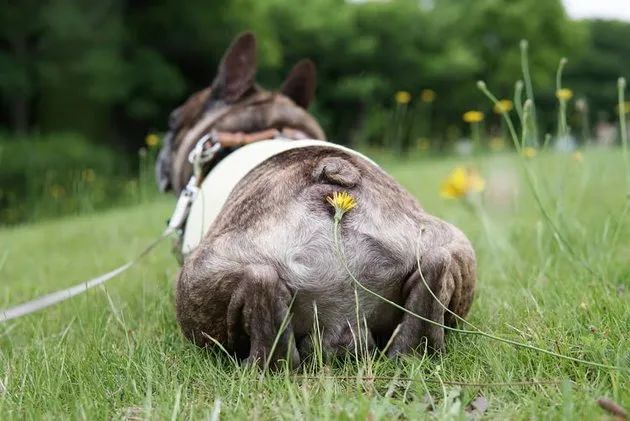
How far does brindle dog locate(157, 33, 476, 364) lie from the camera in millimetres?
2074

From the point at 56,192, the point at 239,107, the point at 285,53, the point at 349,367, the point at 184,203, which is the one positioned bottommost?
the point at 56,192

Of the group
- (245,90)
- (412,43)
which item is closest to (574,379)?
(245,90)

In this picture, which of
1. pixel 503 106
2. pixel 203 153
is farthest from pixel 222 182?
pixel 503 106

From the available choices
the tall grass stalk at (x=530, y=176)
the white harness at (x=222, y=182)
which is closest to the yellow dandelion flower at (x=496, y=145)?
the tall grass stalk at (x=530, y=176)

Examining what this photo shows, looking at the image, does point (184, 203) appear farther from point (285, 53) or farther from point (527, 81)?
point (285, 53)

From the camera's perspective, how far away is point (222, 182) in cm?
281

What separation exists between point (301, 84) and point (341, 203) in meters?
2.04

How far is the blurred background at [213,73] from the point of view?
32.5 feet

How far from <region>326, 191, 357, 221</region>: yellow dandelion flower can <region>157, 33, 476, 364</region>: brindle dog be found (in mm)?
54

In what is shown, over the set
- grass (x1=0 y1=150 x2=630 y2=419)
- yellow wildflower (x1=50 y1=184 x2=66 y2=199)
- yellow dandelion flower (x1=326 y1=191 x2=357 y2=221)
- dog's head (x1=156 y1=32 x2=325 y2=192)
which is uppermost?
dog's head (x1=156 y1=32 x2=325 y2=192)

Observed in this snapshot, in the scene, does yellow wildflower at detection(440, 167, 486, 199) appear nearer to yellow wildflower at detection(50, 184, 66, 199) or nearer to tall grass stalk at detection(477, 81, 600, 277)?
tall grass stalk at detection(477, 81, 600, 277)

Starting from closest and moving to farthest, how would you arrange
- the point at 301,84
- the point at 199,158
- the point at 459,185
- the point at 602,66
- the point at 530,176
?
the point at 530,176 → the point at 199,158 → the point at 459,185 → the point at 301,84 → the point at 602,66

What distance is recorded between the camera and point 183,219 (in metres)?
3.03

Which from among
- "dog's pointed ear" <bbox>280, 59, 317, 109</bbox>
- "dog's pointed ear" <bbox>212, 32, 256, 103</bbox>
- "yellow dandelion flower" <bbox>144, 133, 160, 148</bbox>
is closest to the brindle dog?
"dog's pointed ear" <bbox>212, 32, 256, 103</bbox>
